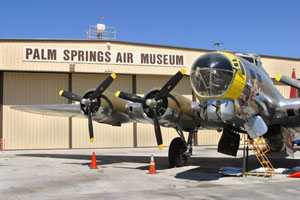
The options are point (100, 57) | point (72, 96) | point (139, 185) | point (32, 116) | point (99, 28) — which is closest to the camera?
point (139, 185)

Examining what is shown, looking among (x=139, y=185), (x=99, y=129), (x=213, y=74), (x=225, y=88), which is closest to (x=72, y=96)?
(x=139, y=185)

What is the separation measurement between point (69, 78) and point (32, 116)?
13.7 feet

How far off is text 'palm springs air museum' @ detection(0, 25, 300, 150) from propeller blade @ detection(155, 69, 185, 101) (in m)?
15.9

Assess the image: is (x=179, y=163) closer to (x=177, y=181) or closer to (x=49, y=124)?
(x=177, y=181)

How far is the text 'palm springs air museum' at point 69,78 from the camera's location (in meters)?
25.0

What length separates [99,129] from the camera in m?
27.1

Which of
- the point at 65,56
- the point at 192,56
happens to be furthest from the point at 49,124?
the point at 192,56

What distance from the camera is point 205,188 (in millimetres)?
8570

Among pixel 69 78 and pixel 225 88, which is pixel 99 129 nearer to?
pixel 69 78

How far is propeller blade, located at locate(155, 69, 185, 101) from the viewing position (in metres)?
11.0

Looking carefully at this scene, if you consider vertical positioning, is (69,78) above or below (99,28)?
below

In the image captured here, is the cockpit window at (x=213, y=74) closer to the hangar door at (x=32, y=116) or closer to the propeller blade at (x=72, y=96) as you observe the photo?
the propeller blade at (x=72, y=96)

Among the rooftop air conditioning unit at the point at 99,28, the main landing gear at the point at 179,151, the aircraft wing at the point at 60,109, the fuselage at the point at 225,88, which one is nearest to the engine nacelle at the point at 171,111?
the main landing gear at the point at 179,151

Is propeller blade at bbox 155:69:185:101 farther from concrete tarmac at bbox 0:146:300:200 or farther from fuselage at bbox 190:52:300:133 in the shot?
concrete tarmac at bbox 0:146:300:200
